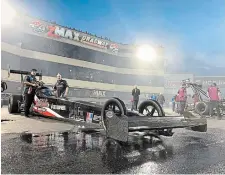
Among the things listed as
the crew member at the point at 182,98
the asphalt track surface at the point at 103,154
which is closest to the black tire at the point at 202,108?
the crew member at the point at 182,98

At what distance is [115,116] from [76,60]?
28.7 metres

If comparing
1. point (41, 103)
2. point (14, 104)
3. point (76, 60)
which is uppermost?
point (76, 60)

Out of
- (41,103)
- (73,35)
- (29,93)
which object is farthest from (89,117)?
(73,35)

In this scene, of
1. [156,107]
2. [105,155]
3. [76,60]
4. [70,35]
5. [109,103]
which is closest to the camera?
[105,155]

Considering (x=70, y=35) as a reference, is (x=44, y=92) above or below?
below

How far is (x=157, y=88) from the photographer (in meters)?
43.9

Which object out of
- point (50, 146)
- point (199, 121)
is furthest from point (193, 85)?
point (50, 146)

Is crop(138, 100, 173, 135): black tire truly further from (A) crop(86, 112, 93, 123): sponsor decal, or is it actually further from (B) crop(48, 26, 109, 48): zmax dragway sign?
(B) crop(48, 26, 109, 48): zmax dragway sign

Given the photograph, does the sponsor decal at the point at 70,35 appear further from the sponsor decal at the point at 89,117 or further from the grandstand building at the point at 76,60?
the sponsor decal at the point at 89,117

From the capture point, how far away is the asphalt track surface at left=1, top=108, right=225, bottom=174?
3135 mm

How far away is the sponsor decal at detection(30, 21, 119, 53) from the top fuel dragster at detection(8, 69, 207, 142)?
19521 mm

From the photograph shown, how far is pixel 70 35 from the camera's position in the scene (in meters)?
30.8

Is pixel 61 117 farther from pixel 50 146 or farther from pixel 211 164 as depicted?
pixel 211 164

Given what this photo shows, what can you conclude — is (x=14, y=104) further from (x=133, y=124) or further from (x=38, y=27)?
(x=38, y=27)
